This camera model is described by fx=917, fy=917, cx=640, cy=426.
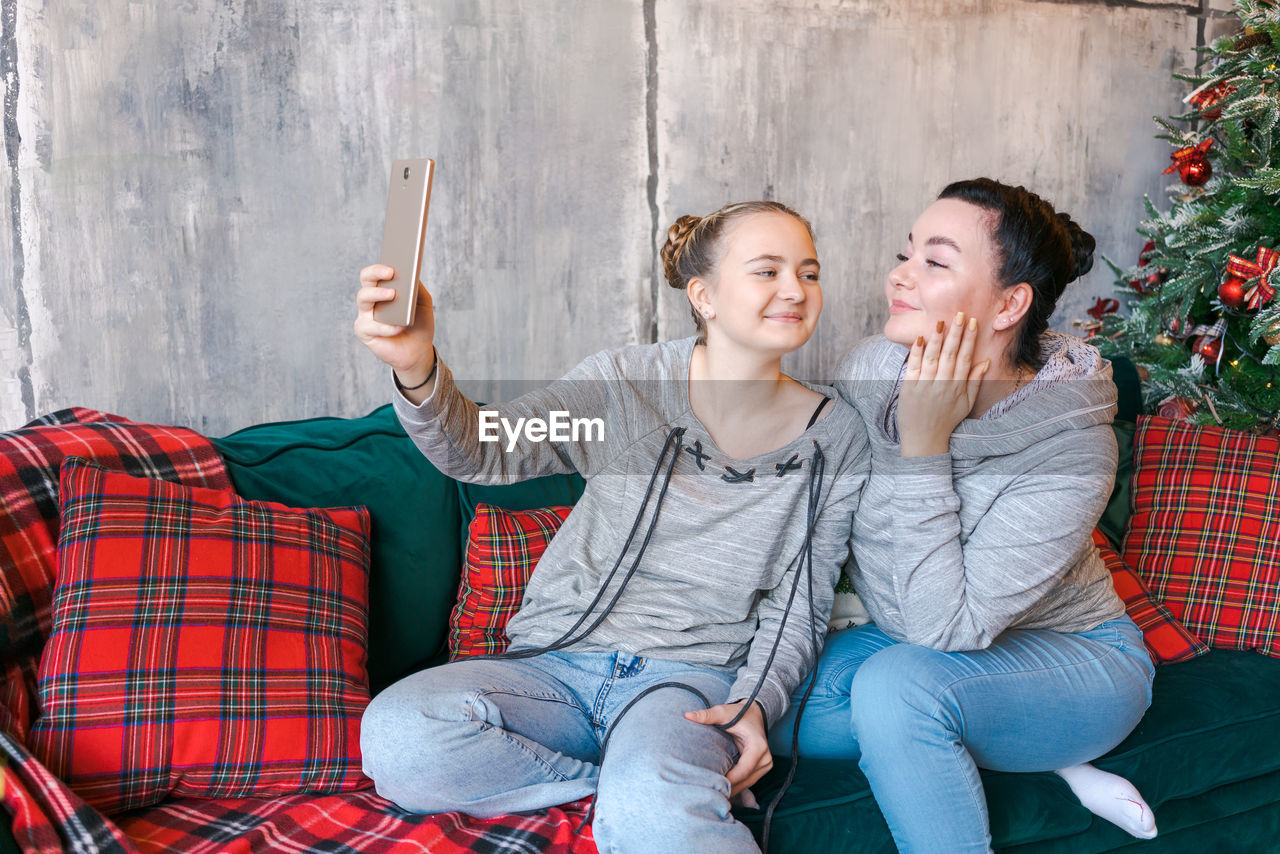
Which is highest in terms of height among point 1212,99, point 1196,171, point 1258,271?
point 1212,99

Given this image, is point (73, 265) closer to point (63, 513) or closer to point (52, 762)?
point (63, 513)

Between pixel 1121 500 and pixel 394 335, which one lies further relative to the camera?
pixel 1121 500

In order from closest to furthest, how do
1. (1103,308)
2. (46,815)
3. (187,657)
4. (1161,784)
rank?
(46,815) → (187,657) → (1161,784) → (1103,308)

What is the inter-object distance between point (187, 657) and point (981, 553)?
120cm

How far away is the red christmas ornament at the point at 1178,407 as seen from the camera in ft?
8.25

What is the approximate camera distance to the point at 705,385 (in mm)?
1615

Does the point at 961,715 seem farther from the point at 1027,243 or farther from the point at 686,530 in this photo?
the point at 1027,243

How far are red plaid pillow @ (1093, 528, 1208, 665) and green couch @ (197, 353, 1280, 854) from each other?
0.03 metres

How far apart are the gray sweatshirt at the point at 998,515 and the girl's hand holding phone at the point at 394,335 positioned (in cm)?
74

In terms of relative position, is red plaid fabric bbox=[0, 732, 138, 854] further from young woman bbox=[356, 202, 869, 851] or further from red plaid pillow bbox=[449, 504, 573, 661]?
red plaid pillow bbox=[449, 504, 573, 661]

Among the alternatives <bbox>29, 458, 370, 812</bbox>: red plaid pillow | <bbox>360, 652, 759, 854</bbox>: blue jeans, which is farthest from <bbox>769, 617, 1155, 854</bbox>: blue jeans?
<bbox>29, 458, 370, 812</bbox>: red plaid pillow

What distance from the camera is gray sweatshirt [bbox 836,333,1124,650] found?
1.40m

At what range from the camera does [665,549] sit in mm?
1527

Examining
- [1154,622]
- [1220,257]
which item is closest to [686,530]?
[1154,622]
